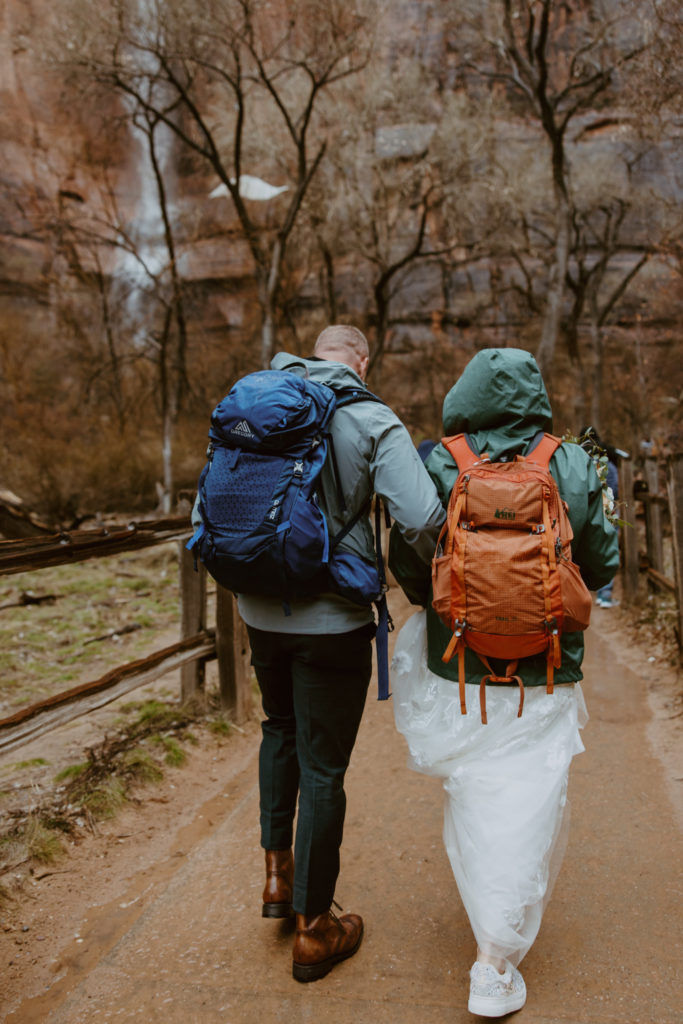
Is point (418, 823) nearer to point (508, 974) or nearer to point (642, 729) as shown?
point (508, 974)

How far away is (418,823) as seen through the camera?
12.1 ft

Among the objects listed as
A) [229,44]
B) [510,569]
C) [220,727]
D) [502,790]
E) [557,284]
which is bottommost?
[220,727]

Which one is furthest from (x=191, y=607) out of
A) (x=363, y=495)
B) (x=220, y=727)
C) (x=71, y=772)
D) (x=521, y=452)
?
(x=521, y=452)

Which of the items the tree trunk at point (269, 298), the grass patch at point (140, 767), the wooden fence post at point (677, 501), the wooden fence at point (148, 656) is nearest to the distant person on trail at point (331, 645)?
the wooden fence at point (148, 656)

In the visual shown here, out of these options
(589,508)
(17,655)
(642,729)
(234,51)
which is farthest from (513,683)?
(234,51)

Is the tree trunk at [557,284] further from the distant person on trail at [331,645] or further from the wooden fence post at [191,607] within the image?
the distant person on trail at [331,645]

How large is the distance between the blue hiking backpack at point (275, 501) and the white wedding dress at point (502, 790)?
1.56 ft

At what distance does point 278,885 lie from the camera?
8.70 feet

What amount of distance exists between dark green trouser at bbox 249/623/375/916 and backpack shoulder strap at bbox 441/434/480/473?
593 millimetres

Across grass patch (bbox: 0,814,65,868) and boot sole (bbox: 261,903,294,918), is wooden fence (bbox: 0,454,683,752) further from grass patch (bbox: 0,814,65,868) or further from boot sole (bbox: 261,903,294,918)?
boot sole (bbox: 261,903,294,918)

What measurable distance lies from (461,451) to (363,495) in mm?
334

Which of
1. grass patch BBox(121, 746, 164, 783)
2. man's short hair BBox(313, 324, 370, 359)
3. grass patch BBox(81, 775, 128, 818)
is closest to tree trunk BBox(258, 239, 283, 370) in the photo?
grass patch BBox(121, 746, 164, 783)

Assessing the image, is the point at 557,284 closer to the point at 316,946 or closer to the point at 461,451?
the point at 461,451

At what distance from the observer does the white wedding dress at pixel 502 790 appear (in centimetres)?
223
